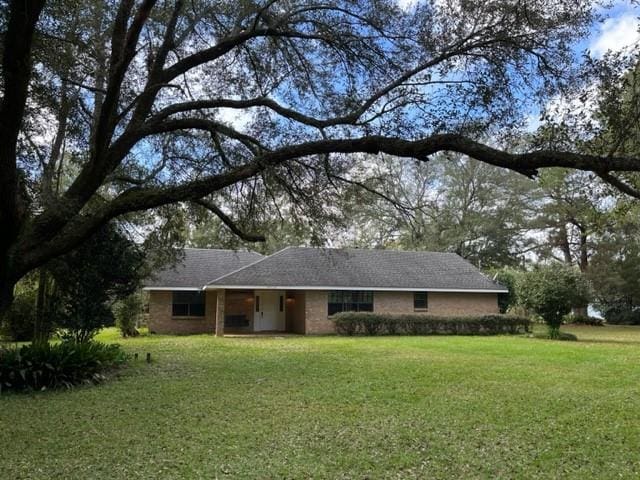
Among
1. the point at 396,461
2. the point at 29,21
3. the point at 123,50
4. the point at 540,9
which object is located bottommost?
the point at 396,461

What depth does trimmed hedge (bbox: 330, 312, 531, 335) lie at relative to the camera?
2470 cm

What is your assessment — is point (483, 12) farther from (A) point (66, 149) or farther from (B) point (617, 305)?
(B) point (617, 305)

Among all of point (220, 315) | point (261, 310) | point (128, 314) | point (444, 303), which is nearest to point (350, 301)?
point (261, 310)

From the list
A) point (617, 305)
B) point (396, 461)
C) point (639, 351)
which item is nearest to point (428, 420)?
point (396, 461)

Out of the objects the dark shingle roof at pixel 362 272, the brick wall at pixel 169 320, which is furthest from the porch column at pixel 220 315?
the brick wall at pixel 169 320

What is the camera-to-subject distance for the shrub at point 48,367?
11.0 metres

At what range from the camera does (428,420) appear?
823 centimetres

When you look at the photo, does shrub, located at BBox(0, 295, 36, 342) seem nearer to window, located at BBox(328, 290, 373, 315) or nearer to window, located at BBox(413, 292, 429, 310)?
window, located at BBox(328, 290, 373, 315)

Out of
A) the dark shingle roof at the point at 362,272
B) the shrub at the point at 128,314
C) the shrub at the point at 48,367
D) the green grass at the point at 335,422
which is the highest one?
the dark shingle roof at the point at 362,272

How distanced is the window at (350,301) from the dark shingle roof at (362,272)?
60cm

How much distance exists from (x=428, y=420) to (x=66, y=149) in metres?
9.05

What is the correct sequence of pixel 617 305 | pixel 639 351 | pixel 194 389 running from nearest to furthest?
pixel 194 389
pixel 639 351
pixel 617 305

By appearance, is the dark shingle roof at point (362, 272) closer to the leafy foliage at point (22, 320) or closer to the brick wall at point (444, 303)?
the brick wall at point (444, 303)

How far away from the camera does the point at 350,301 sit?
26531mm
